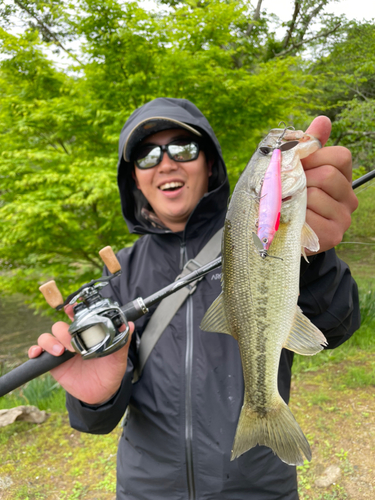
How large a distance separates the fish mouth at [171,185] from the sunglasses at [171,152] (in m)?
0.15

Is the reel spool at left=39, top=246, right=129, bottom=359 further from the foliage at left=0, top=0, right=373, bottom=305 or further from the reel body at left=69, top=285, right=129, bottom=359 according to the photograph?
the foliage at left=0, top=0, right=373, bottom=305

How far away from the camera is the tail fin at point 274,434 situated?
1.47 metres

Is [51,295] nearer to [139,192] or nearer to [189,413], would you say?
[189,413]

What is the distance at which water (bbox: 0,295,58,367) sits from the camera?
9279mm

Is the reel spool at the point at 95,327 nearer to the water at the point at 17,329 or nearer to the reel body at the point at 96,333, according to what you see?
the reel body at the point at 96,333

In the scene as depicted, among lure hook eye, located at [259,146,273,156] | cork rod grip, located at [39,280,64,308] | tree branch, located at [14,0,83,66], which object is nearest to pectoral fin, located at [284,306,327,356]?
lure hook eye, located at [259,146,273,156]

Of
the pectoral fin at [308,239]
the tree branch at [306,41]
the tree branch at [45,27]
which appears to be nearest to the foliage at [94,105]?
the tree branch at [45,27]

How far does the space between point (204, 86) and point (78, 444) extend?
5763mm

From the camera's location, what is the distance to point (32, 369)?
71.6 inches

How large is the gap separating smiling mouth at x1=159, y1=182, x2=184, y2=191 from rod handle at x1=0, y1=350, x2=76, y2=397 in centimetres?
118

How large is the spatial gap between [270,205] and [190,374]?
1086 mm

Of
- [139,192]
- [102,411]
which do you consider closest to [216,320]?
[102,411]

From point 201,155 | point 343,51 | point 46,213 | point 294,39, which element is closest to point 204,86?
point 46,213

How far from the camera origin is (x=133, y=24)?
535cm
